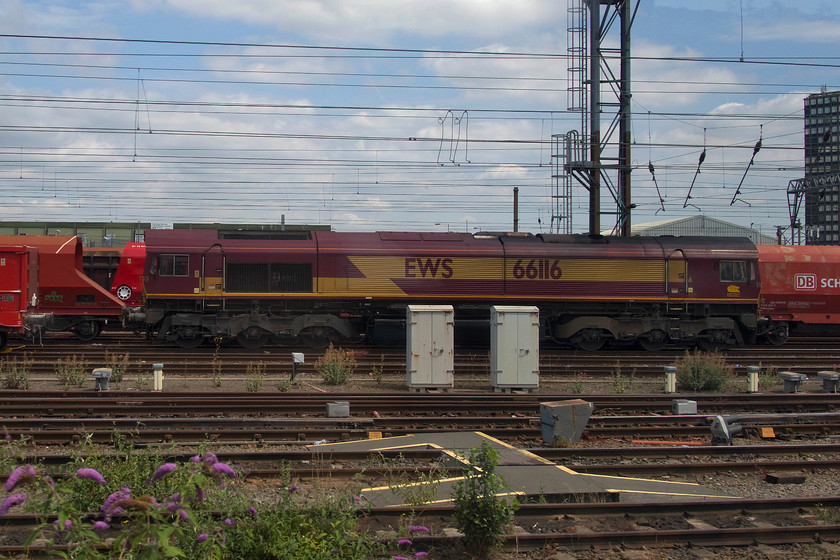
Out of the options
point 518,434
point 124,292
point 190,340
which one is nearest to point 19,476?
point 518,434

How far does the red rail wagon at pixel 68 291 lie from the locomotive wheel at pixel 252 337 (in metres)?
3.94

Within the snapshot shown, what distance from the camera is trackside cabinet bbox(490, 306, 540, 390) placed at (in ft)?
48.8

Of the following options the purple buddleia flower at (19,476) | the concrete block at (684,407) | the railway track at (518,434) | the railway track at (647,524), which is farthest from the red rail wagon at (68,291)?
the purple buddleia flower at (19,476)

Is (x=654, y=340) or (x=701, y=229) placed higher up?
(x=701, y=229)

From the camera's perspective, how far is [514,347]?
15.0 m

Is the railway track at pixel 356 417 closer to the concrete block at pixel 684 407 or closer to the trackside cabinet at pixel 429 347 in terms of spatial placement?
the concrete block at pixel 684 407

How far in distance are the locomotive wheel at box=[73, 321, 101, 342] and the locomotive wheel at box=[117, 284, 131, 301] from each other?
97.1 inches

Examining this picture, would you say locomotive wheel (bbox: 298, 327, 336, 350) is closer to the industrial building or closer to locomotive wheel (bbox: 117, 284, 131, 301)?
locomotive wheel (bbox: 117, 284, 131, 301)

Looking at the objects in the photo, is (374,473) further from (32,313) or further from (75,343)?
(75,343)

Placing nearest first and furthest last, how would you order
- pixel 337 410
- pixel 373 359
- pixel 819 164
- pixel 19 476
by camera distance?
pixel 19 476 < pixel 337 410 < pixel 373 359 < pixel 819 164

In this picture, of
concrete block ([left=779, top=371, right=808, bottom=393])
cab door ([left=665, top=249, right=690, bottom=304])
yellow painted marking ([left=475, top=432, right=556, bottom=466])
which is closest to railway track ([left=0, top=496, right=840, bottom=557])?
yellow painted marking ([left=475, top=432, right=556, bottom=466])

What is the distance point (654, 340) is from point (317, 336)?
10.7 meters

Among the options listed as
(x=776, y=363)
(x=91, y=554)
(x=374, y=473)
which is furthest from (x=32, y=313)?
(x=776, y=363)

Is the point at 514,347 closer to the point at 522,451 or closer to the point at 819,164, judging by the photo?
the point at 522,451
